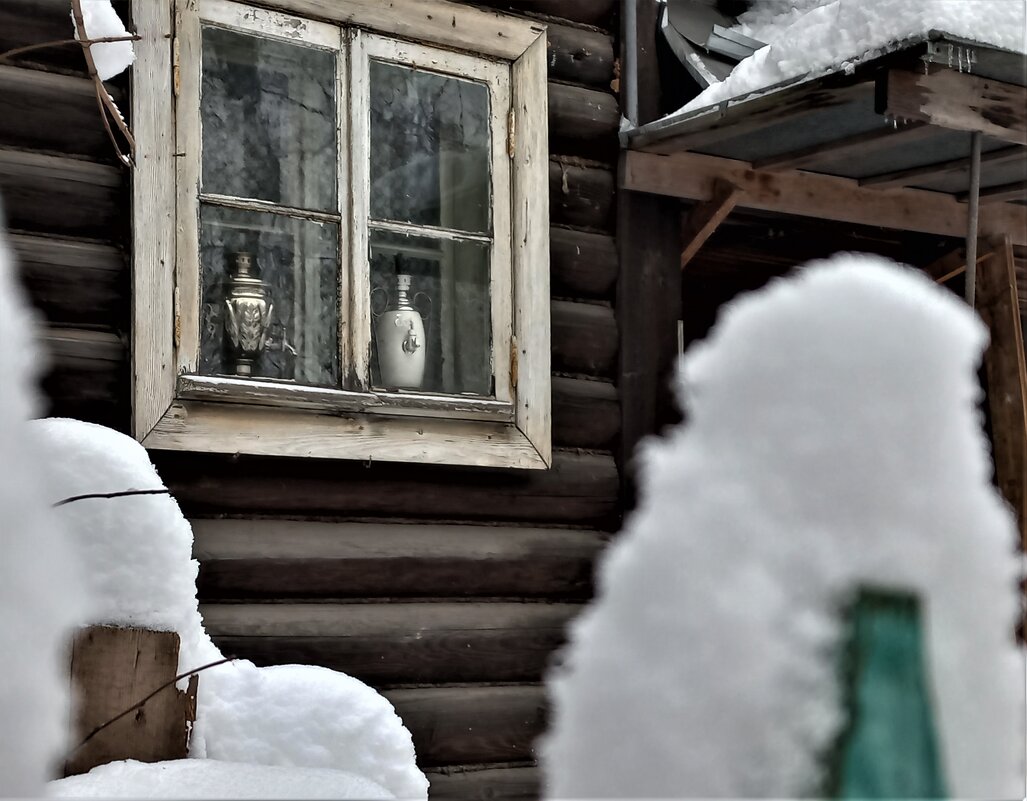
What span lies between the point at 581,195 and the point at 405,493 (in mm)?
1104

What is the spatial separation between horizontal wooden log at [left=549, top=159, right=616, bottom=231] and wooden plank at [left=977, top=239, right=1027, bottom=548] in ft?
5.08

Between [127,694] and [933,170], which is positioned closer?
[127,694]

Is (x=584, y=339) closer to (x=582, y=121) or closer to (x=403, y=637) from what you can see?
(x=582, y=121)

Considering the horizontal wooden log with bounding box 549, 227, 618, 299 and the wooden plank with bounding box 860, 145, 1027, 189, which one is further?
the wooden plank with bounding box 860, 145, 1027, 189

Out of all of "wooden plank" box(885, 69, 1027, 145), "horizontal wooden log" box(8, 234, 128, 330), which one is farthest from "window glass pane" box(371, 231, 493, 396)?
"wooden plank" box(885, 69, 1027, 145)

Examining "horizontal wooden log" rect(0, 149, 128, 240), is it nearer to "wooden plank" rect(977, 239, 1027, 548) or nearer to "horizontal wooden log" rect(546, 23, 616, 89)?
"horizontal wooden log" rect(546, 23, 616, 89)

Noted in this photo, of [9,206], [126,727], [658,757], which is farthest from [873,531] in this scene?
[9,206]

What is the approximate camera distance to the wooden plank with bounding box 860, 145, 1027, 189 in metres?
3.92

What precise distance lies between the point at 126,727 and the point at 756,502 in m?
1.51

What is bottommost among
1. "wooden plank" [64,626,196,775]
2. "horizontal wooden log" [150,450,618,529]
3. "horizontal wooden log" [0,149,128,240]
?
"wooden plank" [64,626,196,775]

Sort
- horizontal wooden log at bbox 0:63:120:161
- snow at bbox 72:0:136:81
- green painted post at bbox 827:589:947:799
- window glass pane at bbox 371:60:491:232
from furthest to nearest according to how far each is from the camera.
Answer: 1. window glass pane at bbox 371:60:491:232
2. horizontal wooden log at bbox 0:63:120:161
3. snow at bbox 72:0:136:81
4. green painted post at bbox 827:589:947:799

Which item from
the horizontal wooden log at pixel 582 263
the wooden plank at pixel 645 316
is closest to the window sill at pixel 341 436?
the wooden plank at pixel 645 316

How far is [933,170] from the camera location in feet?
13.5

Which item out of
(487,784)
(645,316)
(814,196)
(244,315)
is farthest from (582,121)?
(487,784)
